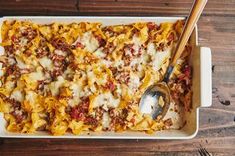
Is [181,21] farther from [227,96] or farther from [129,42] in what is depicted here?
[227,96]

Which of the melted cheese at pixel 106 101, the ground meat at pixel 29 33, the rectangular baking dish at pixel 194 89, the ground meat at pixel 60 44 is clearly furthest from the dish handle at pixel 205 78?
the ground meat at pixel 29 33

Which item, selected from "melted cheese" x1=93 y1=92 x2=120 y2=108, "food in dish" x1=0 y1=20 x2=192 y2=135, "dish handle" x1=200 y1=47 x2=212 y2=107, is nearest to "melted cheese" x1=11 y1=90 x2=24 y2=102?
"food in dish" x1=0 y1=20 x2=192 y2=135

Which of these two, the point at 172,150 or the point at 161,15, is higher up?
the point at 161,15

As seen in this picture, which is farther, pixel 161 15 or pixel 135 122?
pixel 161 15

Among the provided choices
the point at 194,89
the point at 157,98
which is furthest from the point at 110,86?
the point at 194,89

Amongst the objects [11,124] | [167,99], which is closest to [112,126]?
[167,99]

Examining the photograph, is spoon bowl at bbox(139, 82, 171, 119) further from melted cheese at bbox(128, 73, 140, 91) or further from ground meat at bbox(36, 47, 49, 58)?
ground meat at bbox(36, 47, 49, 58)
